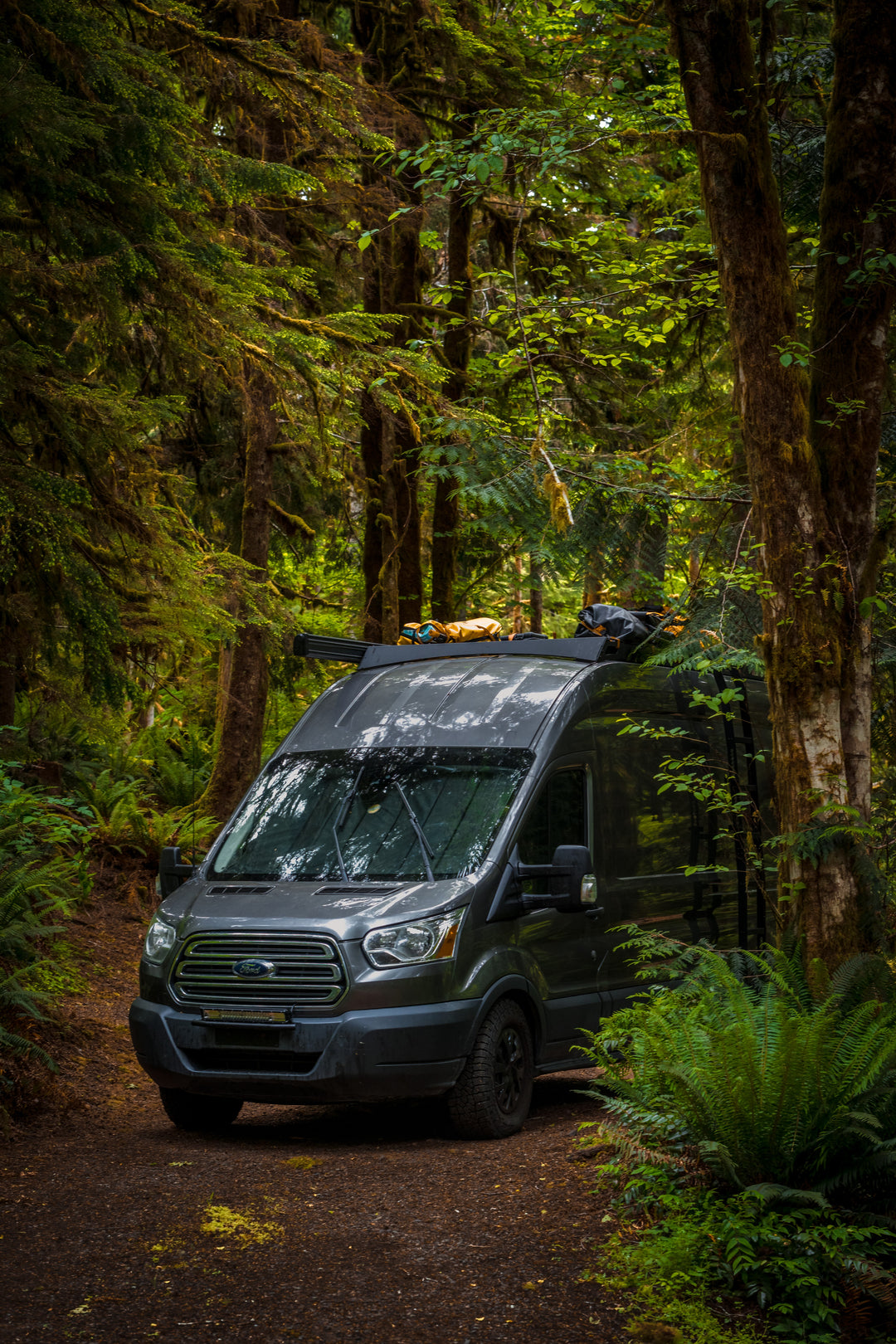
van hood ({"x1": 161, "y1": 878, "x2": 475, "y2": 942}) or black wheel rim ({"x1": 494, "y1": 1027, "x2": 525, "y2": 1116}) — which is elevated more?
van hood ({"x1": 161, "y1": 878, "x2": 475, "y2": 942})

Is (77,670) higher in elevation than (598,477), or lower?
lower

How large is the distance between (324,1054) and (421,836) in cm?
147

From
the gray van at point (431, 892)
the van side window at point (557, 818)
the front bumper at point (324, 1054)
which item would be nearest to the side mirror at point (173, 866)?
the gray van at point (431, 892)

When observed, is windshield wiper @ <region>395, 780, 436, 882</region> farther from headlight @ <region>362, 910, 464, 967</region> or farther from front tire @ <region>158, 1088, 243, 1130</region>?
front tire @ <region>158, 1088, 243, 1130</region>

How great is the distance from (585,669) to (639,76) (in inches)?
394

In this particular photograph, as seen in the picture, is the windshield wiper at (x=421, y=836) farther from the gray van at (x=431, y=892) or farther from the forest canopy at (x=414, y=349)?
the forest canopy at (x=414, y=349)

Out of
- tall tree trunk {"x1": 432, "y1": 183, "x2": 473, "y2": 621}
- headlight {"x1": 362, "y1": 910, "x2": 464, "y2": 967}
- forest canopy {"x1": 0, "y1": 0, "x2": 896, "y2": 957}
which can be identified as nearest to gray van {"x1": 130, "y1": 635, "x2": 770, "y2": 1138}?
headlight {"x1": 362, "y1": 910, "x2": 464, "y2": 967}

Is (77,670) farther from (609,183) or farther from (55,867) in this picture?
(609,183)

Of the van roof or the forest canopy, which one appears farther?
the van roof

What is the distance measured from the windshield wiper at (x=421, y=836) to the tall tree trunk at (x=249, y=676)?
7.32 m

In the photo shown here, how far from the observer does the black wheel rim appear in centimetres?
711

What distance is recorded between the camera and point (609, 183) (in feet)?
58.6

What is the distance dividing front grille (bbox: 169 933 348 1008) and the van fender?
81 cm

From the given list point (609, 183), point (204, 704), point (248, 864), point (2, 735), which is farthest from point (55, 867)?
point (609, 183)
